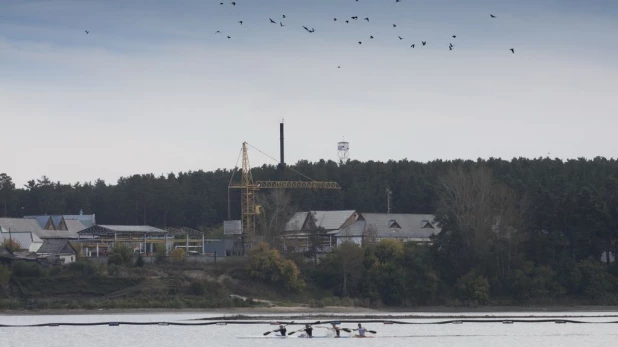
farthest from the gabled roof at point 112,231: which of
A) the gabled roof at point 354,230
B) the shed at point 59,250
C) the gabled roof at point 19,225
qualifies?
the gabled roof at point 354,230

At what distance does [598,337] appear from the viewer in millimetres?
78375

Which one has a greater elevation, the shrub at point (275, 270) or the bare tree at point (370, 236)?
the bare tree at point (370, 236)

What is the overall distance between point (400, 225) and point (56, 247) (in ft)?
133

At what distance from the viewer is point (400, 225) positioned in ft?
465

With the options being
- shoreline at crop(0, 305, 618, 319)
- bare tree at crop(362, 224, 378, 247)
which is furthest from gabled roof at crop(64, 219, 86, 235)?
shoreline at crop(0, 305, 618, 319)

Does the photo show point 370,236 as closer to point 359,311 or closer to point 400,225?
point 400,225

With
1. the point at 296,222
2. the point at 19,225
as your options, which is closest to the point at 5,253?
the point at 19,225

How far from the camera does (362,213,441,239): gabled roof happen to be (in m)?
140

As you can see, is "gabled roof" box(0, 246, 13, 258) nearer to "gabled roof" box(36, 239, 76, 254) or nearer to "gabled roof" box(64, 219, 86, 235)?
"gabled roof" box(36, 239, 76, 254)

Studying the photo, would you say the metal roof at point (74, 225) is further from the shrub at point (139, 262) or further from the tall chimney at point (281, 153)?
the shrub at point (139, 262)

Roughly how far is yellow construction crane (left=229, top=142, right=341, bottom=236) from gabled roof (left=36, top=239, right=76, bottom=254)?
2311cm

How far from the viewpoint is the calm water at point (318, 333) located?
73250 mm

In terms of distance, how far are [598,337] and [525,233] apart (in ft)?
136

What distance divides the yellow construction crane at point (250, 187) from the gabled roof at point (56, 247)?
75.8ft
